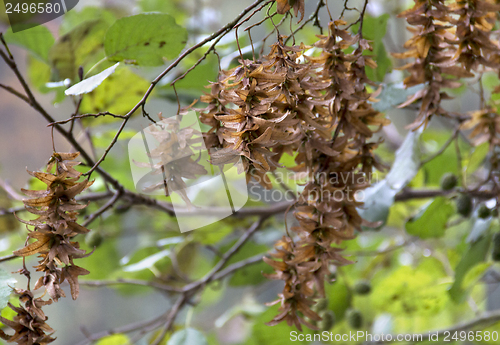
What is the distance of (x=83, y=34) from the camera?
452 millimetres

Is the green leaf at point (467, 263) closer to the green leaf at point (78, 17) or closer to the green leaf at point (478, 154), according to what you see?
the green leaf at point (478, 154)

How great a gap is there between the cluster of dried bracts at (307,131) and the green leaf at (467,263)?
214 millimetres

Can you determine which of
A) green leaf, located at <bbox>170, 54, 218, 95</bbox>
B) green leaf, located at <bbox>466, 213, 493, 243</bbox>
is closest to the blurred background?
green leaf, located at <bbox>170, 54, 218, 95</bbox>

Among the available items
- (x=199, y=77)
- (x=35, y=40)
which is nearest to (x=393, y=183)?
(x=199, y=77)

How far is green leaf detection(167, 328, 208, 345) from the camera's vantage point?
0.48m

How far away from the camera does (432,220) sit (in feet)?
1.76

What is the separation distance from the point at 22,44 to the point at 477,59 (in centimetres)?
47

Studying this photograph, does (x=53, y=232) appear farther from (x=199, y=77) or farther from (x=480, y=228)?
(x=480, y=228)

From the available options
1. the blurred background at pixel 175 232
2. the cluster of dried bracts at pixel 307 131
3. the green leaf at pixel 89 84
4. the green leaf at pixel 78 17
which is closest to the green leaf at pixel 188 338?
the blurred background at pixel 175 232

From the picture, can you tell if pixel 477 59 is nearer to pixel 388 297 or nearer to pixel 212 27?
pixel 388 297

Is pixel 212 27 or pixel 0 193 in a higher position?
pixel 212 27

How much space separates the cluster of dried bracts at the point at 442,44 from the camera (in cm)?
31

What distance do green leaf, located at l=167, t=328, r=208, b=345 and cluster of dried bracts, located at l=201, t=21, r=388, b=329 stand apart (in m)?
0.21

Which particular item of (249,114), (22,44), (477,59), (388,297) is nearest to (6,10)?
(22,44)
